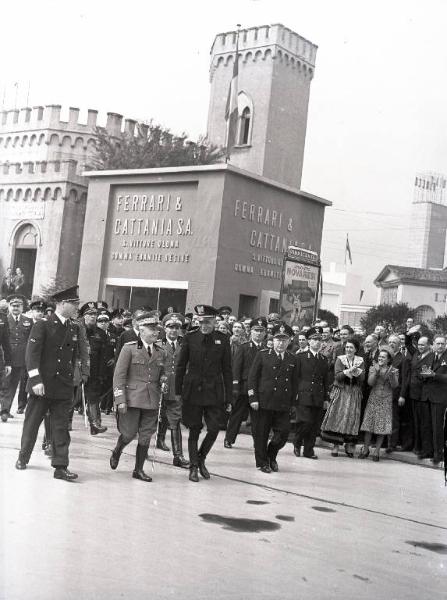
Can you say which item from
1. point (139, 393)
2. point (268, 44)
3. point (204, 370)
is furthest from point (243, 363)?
point (268, 44)

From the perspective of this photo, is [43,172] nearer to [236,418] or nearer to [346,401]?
[236,418]

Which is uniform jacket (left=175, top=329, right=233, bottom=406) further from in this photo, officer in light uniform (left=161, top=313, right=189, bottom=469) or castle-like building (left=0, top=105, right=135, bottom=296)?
castle-like building (left=0, top=105, right=135, bottom=296)

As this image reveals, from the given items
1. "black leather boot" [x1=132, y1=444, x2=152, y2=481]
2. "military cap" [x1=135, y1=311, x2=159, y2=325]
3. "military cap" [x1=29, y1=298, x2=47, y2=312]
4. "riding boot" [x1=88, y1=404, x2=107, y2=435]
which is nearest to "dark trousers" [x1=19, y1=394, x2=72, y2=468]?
"black leather boot" [x1=132, y1=444, x2=152, y2=481]

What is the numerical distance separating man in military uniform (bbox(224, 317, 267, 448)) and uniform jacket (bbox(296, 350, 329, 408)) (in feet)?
2.85

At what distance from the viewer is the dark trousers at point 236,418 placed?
1207cm

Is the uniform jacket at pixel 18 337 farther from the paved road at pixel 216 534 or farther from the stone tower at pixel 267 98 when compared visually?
the stone tower at pixel 267 98

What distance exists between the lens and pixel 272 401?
10039 mm

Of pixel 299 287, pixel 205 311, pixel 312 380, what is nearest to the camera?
pixel 205 311

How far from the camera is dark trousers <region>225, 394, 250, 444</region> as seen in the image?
12070mm

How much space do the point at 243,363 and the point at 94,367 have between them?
228 cm

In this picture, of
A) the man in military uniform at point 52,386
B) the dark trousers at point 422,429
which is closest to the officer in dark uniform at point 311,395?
the dark trousers at point 422,429

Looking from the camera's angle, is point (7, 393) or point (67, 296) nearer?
point (67, 296)

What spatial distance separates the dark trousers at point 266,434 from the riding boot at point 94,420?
2773mm

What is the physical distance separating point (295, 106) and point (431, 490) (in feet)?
125
